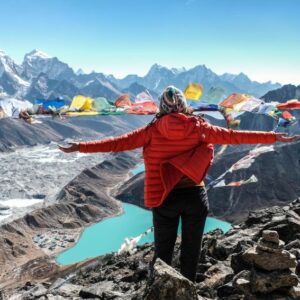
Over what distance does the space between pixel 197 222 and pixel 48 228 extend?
152m

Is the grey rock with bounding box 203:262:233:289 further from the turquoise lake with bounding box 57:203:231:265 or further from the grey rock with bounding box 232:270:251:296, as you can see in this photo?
the turquoise lake with bounding box 57:203:231:265

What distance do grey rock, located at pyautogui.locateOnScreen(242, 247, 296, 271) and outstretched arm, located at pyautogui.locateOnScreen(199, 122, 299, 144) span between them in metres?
2.28

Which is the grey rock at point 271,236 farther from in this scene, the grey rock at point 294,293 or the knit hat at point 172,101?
the knit hat at point 172,101

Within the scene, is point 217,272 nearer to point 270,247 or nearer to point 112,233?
point 270,247

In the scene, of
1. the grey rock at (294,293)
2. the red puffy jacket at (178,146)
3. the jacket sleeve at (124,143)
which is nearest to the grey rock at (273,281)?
the grey rock at (294,293)

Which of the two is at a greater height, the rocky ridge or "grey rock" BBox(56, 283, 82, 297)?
"grey rock" BBox(56, 283, 82, 297)

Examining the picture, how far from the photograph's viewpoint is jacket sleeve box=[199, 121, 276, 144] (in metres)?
6.61

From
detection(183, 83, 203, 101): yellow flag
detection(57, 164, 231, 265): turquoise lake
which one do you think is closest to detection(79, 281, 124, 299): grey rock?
detection(183, 83, 203, 101): yellow flag

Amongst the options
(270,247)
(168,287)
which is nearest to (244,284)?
(270,247)

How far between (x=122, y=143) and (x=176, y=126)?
38.5 inches

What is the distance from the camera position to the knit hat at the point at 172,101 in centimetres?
663

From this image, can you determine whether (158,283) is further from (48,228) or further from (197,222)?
(48,228)

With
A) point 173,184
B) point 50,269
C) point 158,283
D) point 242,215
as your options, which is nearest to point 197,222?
point 173,184

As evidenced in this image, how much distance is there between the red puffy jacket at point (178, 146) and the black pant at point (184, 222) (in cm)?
18
